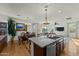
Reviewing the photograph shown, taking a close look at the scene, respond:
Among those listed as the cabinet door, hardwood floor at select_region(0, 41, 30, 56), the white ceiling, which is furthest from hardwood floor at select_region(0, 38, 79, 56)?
the white ceiling

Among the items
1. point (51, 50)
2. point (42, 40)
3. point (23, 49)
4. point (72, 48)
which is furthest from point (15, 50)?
point (72, 48)

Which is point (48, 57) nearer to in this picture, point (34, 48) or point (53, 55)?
point (53, 55)

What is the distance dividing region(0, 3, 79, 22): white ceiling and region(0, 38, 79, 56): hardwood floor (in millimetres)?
527

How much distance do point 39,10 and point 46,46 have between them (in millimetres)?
723

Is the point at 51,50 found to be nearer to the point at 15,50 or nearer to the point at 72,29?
the point at 72,29

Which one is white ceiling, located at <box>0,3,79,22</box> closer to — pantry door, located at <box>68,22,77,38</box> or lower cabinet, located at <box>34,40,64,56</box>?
pantry door, located at <box>68,22,77,38</box>

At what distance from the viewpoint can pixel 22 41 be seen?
2.24 meters

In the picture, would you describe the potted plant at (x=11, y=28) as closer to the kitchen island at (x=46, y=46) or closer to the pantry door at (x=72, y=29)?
the kitchen island at (x=46, y=46)

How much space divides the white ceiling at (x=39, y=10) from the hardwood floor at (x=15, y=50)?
582mm

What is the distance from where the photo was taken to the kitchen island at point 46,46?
2182 millimetres

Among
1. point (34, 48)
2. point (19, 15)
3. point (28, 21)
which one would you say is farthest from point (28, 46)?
point (19, 15)

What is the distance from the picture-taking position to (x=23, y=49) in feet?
7.24

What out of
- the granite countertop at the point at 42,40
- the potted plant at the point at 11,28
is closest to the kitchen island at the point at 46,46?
the granite countertop at the point at 42,40

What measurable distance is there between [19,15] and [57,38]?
90cm
